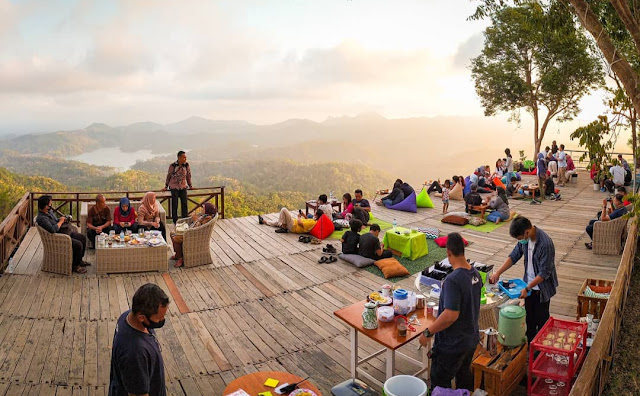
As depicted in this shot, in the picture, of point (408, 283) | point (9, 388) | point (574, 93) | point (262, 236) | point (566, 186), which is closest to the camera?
point (9, 388)

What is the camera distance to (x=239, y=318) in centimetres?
687

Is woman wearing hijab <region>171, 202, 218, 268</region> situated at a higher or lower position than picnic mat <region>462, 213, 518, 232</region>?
higher

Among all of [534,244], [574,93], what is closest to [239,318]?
[534,244]

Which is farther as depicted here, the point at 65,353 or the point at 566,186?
the point at 566,186

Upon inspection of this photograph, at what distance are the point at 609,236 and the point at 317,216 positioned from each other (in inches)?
241

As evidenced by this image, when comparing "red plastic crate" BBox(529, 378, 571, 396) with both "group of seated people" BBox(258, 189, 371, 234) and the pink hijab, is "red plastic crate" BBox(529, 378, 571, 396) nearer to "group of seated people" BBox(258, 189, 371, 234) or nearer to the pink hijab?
"group of seated people" BBox(258, 189, 371, 234)

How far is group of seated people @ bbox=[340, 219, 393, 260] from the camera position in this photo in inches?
356

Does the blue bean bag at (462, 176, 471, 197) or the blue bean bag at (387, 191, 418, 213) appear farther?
the blue bean bag at (462, 176, 471, 197)

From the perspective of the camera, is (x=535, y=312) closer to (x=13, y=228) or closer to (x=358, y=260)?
(x=358, y=260)

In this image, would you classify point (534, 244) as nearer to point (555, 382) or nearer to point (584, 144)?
point (555, 382)

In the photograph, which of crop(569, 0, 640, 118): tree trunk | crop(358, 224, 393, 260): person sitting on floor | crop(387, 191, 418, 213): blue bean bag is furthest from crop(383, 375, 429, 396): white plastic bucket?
crop(387, 191, 418, 213): blue bean bag

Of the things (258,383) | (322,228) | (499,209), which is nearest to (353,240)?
(322,228)

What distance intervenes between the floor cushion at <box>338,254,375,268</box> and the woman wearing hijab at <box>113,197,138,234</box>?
13.5 ft

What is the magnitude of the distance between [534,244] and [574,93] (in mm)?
23140
